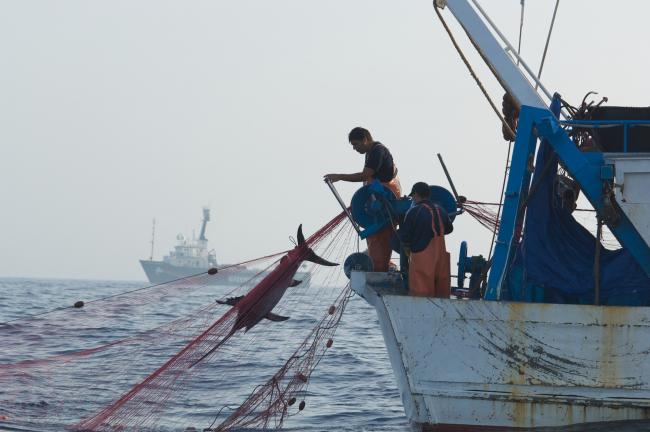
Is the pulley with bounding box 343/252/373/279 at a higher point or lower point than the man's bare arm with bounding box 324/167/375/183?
lower

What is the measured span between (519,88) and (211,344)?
3791mm

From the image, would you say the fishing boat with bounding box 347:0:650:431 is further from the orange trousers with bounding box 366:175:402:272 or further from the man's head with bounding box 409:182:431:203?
the orange trousers with bounding box 366:175:402:272

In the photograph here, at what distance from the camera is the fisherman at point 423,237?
355 inches

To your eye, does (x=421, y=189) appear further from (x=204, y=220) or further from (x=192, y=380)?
(x=204, y=220)

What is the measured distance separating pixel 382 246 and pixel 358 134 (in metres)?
1.20

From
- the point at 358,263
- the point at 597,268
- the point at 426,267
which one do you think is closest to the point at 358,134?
the point at 358,263

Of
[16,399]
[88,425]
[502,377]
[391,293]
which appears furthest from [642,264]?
[16,399]

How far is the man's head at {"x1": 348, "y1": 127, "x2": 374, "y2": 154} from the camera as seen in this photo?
389 inches

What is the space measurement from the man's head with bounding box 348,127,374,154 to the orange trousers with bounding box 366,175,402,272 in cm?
51

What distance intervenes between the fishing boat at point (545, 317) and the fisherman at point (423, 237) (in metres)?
0.37

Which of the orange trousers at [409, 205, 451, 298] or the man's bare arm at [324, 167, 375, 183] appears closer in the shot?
the orange trousers at [409, 205, 451, 298]

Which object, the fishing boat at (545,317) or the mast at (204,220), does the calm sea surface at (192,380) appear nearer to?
the fishing boat at (545,317)

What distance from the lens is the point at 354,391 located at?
14.0 meters

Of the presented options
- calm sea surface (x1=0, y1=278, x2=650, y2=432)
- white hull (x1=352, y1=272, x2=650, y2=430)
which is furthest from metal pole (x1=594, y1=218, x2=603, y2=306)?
calm sea surface (x1=0, y1=278, x2=650, y2=432)
